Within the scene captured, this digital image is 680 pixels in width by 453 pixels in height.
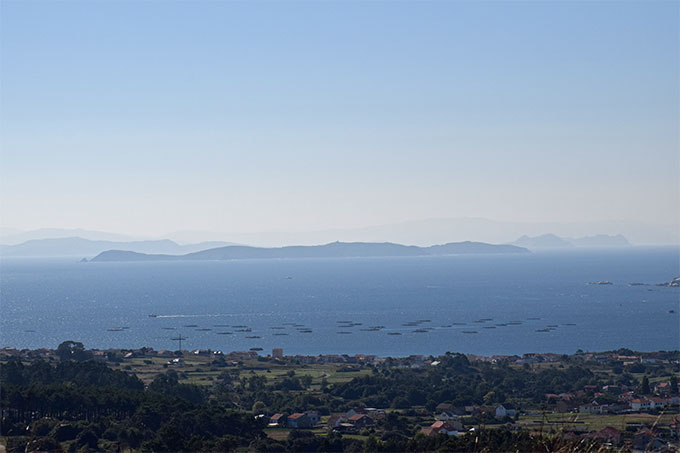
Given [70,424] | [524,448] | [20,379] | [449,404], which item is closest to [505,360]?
[449,404]

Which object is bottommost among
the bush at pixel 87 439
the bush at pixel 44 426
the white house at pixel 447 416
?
the white house at pixel 447 416

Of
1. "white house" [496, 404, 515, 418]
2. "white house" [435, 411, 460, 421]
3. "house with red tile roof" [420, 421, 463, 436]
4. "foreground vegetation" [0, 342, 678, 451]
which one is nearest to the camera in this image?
"foreground vegetation" [0, 342, 678, 451]

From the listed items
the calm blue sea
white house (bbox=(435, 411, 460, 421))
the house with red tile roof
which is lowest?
the calm blue sea

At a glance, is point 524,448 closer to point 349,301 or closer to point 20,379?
point 20,379

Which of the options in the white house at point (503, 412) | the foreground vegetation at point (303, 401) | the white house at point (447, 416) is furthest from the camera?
the white house at point (503, 412)

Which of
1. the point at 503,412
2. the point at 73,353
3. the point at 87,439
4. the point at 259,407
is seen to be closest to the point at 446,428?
the point at 503,412

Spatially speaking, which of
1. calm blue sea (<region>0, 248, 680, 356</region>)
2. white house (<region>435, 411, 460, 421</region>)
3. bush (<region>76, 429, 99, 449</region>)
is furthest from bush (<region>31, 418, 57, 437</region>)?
calm blue sea (<region>0, 248, 680, 356</region>)

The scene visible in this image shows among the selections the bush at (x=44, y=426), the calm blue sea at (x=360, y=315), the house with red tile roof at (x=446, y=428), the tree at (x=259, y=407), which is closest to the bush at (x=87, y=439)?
the bush at (x=44, y=426)

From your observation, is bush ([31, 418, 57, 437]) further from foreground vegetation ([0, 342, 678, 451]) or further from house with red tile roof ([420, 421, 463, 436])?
house with red tile roof ([420, 421, 463, 436])

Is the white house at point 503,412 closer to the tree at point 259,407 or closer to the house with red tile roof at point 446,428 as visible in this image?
the house with red tile roof at point 446,428
